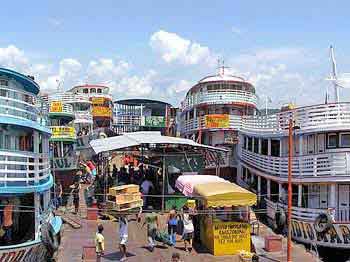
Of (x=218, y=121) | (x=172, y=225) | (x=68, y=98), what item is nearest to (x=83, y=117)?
(x=68, y=98)

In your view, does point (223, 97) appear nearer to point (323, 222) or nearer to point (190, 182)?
point (190, 182)

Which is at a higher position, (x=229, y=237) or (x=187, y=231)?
(x=187, y=231)

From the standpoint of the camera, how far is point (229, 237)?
53.8ft

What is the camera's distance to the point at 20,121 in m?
14.9

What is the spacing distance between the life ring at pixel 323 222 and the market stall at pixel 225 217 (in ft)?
11.3

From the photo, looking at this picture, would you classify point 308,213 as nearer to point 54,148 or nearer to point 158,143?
point 158,143

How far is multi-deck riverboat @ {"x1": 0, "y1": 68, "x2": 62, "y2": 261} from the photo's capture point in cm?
1411

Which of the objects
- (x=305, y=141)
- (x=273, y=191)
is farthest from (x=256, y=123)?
(x=305, y=141)

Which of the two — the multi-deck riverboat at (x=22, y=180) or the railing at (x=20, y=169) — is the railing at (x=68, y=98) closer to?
the multi-deck riverboat at (x=22, y=180)

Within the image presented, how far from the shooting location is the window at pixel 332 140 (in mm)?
20291

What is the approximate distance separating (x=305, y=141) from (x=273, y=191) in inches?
162

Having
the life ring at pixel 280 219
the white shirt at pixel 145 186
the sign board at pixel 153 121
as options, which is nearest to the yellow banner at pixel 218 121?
the white shirt at pixel 145 186

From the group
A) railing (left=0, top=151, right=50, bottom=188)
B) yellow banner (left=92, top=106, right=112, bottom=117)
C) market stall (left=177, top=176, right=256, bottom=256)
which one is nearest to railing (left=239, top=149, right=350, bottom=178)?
market stall (left=177, top=176, right=256, bottom=256)

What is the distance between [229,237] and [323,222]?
440 cm
